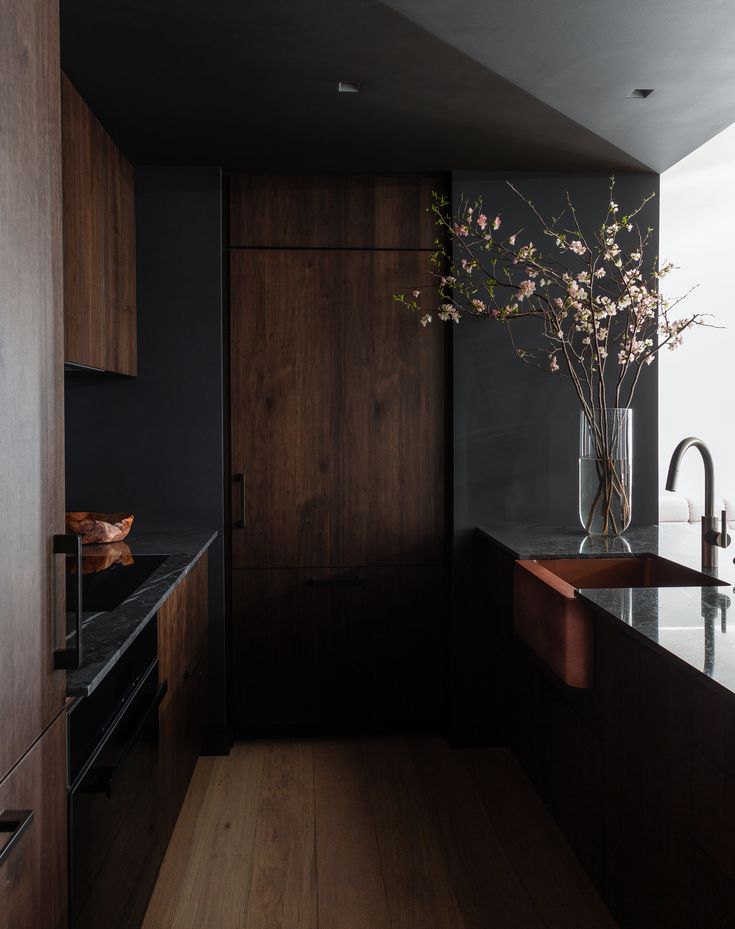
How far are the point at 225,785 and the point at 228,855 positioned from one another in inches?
18.9

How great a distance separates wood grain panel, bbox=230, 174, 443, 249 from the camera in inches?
125

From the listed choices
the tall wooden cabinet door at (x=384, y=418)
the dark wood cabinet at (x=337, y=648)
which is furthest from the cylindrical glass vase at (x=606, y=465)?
the dark wood cabinet at (x=337, y=648)

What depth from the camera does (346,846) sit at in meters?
2.47

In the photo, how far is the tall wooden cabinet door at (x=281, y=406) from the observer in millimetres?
3189

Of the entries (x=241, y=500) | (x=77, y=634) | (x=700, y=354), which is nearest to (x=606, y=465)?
(x=241, y=500)

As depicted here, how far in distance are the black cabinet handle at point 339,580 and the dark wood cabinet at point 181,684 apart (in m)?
0.47

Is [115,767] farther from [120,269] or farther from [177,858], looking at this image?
[120,269]

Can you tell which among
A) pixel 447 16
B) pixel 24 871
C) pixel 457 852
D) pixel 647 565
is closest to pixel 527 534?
pixel 647 565

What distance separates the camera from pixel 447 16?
1.96m

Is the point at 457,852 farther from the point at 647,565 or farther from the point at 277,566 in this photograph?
the point at 277,566

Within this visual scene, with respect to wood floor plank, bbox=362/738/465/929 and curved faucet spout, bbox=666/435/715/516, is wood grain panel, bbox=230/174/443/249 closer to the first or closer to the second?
curved faucet spout, bbox=666/435/715/516

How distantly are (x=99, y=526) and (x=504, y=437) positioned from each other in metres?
1.60

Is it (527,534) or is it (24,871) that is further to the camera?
(527,534)

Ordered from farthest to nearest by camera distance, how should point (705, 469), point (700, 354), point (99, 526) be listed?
point (700, 354) → point (99, 526) → point (705, 469)
